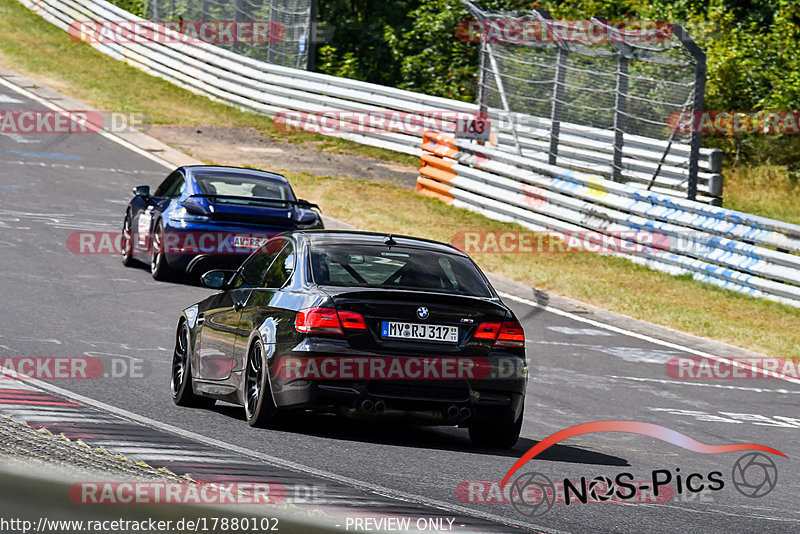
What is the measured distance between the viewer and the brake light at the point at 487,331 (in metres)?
8.37

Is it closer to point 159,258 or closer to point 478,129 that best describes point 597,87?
point 478,129

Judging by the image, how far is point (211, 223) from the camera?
15734 millimetres

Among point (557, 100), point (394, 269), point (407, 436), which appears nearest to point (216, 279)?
point (394, 269)

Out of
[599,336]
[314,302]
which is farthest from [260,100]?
[314,302]

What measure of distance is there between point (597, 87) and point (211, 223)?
27.0 ft

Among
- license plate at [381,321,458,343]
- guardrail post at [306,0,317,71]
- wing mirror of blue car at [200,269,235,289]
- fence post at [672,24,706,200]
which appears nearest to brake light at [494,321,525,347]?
license plate at [381,321,458,343]

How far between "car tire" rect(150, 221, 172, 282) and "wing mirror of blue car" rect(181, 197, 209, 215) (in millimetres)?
415

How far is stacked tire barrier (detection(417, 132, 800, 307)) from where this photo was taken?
58.1 feet

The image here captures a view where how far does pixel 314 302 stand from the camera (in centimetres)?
829

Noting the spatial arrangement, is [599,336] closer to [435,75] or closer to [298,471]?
[298,471]

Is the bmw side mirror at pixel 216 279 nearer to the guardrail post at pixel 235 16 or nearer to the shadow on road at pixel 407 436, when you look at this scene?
the shadow on road at pixel 407 436

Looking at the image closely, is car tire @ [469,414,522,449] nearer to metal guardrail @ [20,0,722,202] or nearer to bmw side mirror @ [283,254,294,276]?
bmw side mirror @ [283,254,294,276]

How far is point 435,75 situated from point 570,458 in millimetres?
26699

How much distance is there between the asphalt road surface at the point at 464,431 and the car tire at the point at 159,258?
0.58 feet
